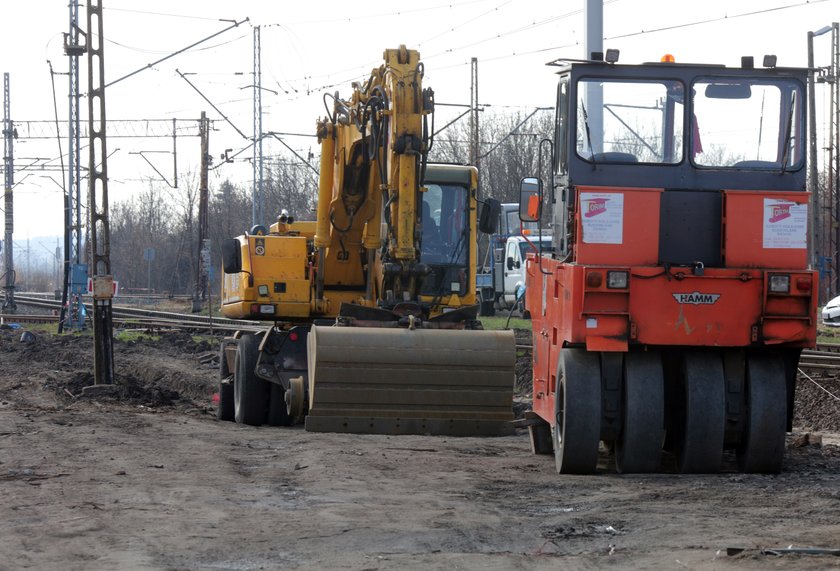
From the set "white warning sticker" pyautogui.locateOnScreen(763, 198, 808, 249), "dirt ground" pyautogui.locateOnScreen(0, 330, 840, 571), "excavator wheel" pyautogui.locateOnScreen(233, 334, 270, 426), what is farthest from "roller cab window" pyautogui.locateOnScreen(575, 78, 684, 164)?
"excavator wheel" pyautogui.locateOnScreen(233, 334, 270, 426)

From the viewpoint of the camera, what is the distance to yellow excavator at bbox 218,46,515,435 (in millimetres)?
12641

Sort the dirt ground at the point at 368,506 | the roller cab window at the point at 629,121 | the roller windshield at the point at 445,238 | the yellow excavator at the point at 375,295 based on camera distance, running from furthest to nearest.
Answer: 1. the roller windshield at the point at 445,238
2. the yellow excavator at the point at 375,295
3. the roller cab window at the point at 629,121
4. the dirt ground at the point at 368,506

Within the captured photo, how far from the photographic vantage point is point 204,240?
147ft

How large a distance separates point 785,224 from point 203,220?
38198 millimetres

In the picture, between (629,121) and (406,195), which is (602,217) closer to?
(629,121)

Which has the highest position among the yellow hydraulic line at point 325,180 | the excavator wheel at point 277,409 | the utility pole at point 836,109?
the utility pole at point 836,109

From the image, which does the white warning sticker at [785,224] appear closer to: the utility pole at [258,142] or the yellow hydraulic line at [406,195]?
the yellow hydraulic line at [406,195]

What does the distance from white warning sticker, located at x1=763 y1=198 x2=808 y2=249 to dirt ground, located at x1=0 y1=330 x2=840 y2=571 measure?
5.85 ft

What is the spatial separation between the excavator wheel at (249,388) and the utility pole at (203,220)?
27.0m

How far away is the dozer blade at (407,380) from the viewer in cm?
1254

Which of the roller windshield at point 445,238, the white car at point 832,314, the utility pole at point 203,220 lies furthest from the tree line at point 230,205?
the roller windshield at point 445,238

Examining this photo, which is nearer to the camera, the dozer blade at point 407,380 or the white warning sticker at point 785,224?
the white warning sticker at point 785,224

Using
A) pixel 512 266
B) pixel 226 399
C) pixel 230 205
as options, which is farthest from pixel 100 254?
pixel 230 205

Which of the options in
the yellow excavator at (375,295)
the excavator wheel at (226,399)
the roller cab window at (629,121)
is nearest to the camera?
the roller cab window at (629,121)
